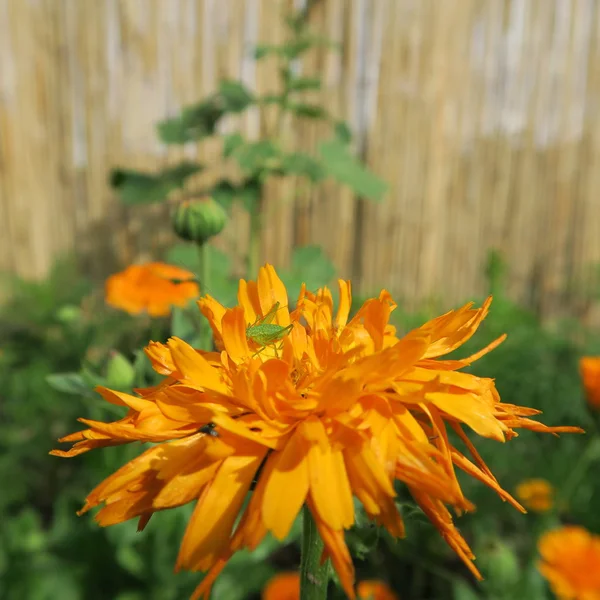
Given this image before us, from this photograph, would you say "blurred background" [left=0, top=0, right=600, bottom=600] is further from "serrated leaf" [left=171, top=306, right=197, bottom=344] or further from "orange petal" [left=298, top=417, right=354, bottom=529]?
"orange petal" [left=298, top=417, right=354, bottom=529]

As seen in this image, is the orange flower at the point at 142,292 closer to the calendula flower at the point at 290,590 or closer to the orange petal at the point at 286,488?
the calendula flower at the point at 290,590

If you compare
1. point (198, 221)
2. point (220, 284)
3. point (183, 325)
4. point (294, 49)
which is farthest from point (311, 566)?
point (294, 49)

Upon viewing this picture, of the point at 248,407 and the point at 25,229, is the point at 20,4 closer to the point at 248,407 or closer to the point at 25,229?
the point at 25,229

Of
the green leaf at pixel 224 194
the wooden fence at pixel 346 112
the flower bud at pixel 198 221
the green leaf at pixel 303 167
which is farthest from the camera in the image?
the wooden fence at pixel 346 112

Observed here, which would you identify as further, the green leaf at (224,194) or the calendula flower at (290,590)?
the green leaf at (224,194)

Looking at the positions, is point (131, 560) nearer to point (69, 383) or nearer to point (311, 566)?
point (69, 383)

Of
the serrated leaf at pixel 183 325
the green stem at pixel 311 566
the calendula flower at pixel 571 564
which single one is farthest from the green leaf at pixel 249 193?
the green stem at pixel 311 566
